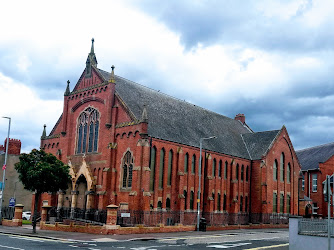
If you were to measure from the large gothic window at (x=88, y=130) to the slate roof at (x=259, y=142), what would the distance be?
78.6 ft

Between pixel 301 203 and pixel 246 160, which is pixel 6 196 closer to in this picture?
pixel 246 160

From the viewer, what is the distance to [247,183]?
185ft

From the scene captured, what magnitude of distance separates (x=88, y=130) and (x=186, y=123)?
41.9 feet

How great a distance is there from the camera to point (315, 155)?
76.2 metres

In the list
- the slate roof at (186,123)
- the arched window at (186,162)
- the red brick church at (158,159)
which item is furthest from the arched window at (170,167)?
the arched window at (186,162)

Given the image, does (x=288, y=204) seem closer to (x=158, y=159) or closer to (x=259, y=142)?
(x=259, y=142)

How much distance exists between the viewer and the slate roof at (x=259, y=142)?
57.0m

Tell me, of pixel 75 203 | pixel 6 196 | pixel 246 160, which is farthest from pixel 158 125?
pixel 6 196

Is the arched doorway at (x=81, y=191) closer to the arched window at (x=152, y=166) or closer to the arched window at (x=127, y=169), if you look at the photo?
the arched window at (x=127, y=169)

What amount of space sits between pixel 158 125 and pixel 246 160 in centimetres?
1729

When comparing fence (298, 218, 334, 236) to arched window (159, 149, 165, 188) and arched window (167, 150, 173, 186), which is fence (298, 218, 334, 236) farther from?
arched window (167, 150, 173, 186)

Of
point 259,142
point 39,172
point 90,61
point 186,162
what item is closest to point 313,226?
point 39,172

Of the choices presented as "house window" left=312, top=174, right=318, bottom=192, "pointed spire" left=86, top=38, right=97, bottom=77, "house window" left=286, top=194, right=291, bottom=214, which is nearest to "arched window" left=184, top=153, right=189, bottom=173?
"pointed spire" left=86, top=38, right=97, bottom=77

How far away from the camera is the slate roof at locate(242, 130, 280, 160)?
57.0m
